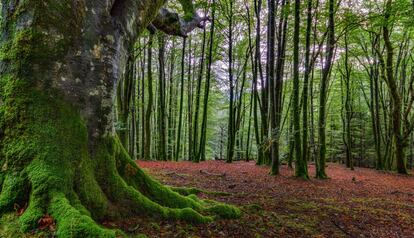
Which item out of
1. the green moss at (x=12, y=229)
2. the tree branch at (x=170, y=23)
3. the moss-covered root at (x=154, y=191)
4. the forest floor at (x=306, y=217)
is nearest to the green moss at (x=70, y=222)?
the green moss at (x=12, y=229)

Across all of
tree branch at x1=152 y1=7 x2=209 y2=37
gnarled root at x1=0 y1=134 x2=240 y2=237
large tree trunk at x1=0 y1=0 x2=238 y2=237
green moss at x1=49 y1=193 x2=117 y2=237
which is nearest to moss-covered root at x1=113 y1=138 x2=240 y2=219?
gnarled root at x1=0 y1=134 x2=240 y2=237

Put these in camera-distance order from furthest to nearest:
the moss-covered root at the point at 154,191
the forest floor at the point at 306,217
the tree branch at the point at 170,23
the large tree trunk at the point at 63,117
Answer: the tree branch at the point at 170,23 < the moss-covered root at the point at 154,191 < the forest floor at the point at 306,217 < the large tree trunk at the point at 63,117

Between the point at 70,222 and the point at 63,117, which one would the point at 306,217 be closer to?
the point at 70,222

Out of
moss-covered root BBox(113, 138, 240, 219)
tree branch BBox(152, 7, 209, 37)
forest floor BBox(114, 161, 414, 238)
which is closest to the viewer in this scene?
forest floor BBox(114, 161, 414, 238)

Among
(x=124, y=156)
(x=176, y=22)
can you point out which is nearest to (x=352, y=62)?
(x=176, y=22)

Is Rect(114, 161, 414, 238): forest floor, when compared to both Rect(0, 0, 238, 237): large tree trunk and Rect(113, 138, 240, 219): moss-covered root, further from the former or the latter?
Rect(0, 0, 238, 237): large tree trunk

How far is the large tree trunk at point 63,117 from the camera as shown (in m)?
2.85

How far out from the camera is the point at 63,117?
3.19 metres

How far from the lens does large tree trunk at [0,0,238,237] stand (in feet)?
9.34

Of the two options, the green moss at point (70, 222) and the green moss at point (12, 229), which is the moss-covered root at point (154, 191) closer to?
the green moss at point (70, 222)

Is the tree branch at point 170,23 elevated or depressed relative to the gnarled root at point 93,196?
elevated

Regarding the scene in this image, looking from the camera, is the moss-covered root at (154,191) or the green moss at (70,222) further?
the moss-covered root at (154,191)

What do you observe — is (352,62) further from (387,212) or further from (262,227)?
(262,227)

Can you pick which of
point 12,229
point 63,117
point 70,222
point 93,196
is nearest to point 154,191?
point 93,196
